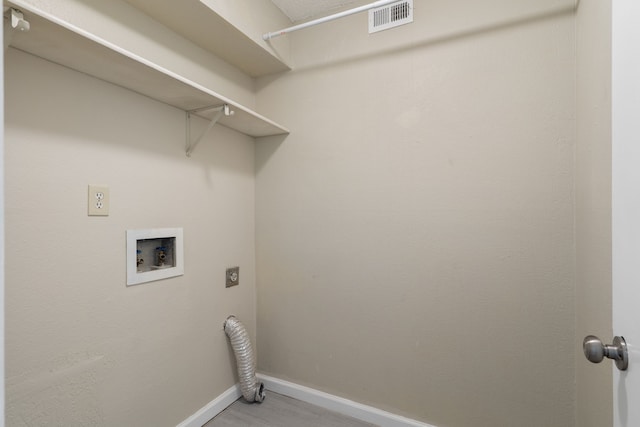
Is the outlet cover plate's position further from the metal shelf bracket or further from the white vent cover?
the white vent cover

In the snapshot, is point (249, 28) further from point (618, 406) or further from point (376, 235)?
point (618, 406)

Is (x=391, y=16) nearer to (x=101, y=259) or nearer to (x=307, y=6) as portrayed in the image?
(x=307, y=6)

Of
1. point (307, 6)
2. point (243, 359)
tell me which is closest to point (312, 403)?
point (243, 359)

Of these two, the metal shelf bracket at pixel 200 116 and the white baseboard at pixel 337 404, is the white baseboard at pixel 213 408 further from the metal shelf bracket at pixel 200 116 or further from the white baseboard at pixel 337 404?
the metal shelf bracket at pixel 200 116

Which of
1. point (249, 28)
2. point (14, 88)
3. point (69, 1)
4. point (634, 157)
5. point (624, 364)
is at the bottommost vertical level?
point (624, 364)

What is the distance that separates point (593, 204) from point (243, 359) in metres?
1.94

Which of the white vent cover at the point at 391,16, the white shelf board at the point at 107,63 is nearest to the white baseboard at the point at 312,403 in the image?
the white shelf board at the point at 107,63

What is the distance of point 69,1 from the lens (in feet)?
3.95

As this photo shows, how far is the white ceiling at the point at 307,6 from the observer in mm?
1923

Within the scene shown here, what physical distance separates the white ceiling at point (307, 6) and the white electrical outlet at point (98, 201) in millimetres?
1551

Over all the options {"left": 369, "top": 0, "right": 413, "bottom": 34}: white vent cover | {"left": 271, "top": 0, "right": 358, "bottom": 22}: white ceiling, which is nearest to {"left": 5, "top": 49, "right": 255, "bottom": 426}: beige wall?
{"left": 271, "top": 0, "right": 358, "bottom": 22}: white ceiling

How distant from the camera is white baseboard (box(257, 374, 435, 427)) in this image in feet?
5.76

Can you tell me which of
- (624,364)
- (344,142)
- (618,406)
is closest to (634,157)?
(624,364)

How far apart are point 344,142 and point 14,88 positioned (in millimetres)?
1496
